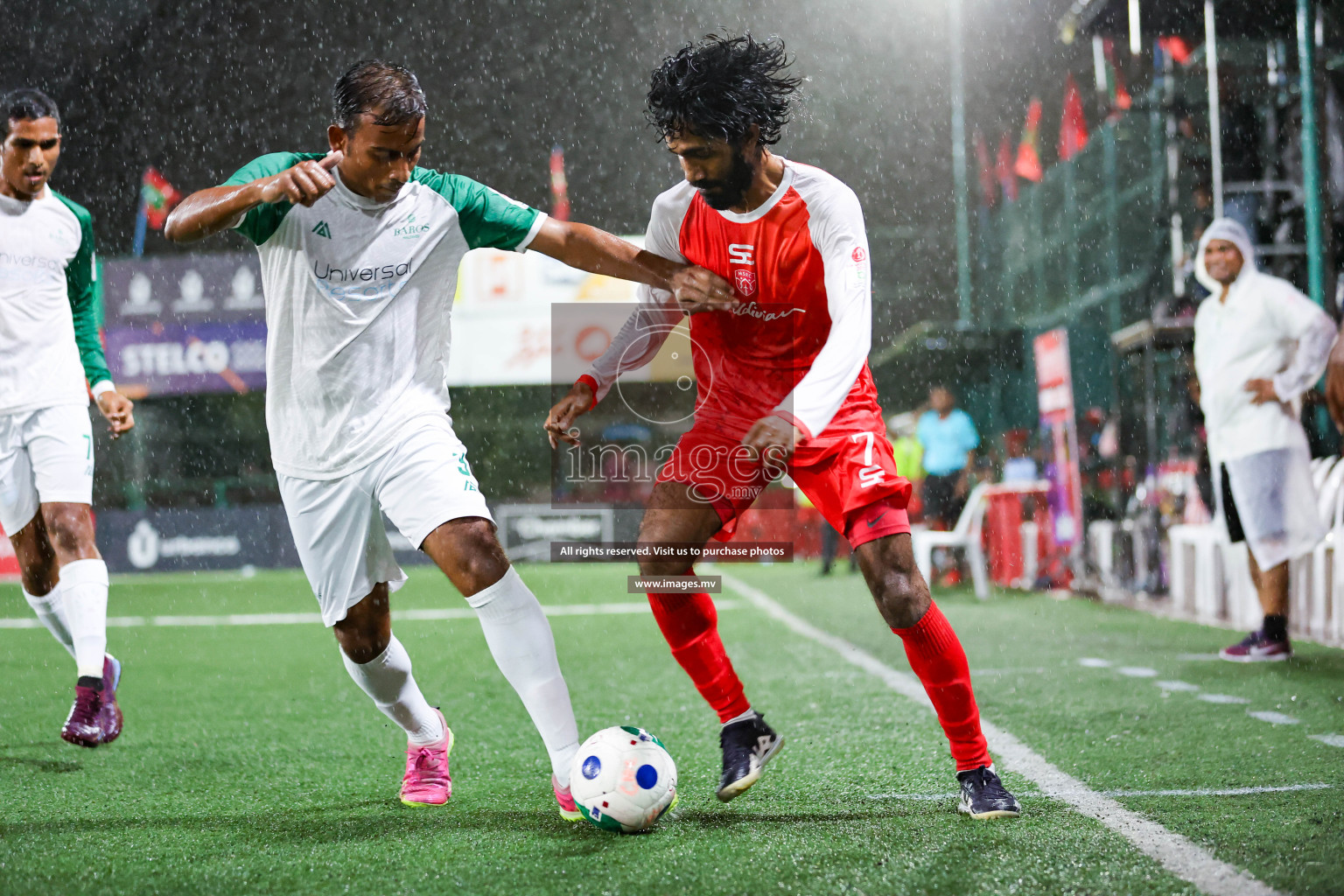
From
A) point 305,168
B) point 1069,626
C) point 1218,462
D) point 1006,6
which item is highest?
point 1006,6

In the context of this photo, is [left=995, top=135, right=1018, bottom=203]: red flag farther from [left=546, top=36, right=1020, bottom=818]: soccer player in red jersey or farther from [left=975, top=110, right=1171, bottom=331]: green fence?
[left=546, top=36, right=1020, bottom=818]: soccer player in red jersey

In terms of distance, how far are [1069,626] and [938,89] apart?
139 inches

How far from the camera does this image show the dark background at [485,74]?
6.52 meters

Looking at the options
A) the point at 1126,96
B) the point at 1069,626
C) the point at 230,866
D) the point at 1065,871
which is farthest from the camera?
the point at 1126,96

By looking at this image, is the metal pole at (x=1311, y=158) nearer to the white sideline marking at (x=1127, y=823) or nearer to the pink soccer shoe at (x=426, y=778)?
the white sideline marking at (x=1127, y=823)

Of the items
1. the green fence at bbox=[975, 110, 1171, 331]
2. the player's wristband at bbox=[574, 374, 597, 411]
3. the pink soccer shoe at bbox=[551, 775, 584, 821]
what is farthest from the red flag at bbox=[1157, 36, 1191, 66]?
the pink soccer shoe at bbox=[551, 775, 584, 821]

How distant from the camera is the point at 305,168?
2.53 metres

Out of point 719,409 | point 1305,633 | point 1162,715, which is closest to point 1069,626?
point 1305,633

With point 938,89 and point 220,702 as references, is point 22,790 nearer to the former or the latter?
point 220,702

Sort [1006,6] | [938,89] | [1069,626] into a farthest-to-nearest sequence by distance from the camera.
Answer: [1006,6]
[938,89]
[1069,626]

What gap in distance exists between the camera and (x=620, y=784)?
257cm

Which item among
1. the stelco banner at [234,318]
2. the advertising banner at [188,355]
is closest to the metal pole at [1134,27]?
the stelco banner at [234,318]

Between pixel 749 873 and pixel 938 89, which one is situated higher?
pixel 938 89

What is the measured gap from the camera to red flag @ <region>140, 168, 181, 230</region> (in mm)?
15281
